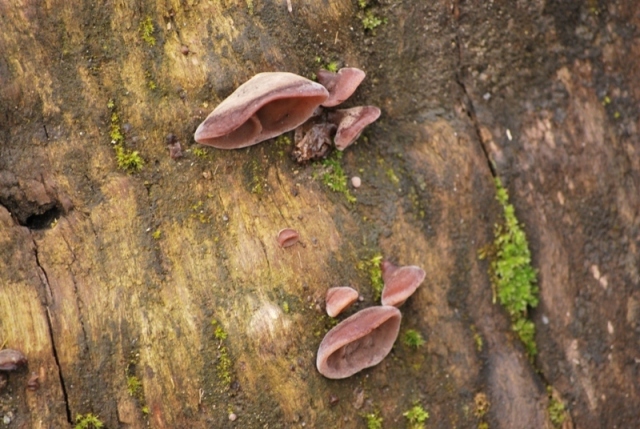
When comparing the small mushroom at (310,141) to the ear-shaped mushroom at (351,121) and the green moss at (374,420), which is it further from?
the green moss at (374,420)

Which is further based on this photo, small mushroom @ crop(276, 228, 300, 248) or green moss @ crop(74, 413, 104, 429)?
small mushroom @ crop(276, 228, 300, 248)

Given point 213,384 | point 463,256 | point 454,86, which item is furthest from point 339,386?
point 454,86

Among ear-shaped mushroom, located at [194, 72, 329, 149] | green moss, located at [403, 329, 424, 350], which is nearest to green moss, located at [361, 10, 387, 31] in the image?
ear-shaped mushroom, located at [194, 72, 329, 149]

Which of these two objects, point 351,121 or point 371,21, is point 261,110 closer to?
point 351,121

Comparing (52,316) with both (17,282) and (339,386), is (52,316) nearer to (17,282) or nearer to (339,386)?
(17,282)

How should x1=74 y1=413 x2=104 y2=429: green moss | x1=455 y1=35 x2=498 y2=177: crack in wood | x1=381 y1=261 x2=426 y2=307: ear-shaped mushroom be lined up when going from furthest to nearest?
1. x1=455 y1=35 x2=498 y2=177: crack in wood
2. x1=381 y1=261 x2=426 y2=307: ear-shaped mushroom
3. x1=74 y1=413 x2=104 y2=429: green moss

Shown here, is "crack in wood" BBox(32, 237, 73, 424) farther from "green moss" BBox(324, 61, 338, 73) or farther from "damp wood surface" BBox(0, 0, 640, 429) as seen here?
"green moss" BBox(324, 61, 338, 73)

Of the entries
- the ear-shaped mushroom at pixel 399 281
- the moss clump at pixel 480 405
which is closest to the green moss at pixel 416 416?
the moss clump at pixel 480 405
